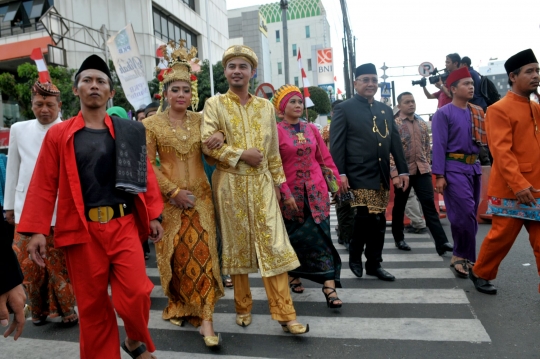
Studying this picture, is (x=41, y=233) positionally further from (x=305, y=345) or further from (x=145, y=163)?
(x=305, y=345)

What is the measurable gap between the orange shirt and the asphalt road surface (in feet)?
3.27

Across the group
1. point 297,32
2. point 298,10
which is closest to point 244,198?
point 297,32

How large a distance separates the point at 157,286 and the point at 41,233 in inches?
105

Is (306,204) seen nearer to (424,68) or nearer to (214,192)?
(214,192)

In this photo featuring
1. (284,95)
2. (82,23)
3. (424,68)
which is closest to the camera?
(284,95)

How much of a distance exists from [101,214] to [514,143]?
10.7 ft

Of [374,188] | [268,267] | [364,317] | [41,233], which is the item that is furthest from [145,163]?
[374,188]

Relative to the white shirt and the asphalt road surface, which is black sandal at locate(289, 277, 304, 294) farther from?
the white shirt

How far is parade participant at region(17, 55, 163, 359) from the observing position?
271 centimetres

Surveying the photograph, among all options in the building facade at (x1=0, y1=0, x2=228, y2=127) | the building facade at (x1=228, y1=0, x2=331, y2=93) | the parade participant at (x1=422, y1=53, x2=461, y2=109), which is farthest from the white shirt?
the building facade at (x1=228, y1=0, x2=331, y2=93)

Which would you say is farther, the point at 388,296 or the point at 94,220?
the point at 388,296

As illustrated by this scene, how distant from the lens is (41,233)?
2.68 meters

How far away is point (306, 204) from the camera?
4223 mm

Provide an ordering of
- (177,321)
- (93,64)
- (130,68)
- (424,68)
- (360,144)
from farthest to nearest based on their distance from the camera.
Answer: (424,68)
(130,68)
(360,144)
(177,321)
(93,64)
